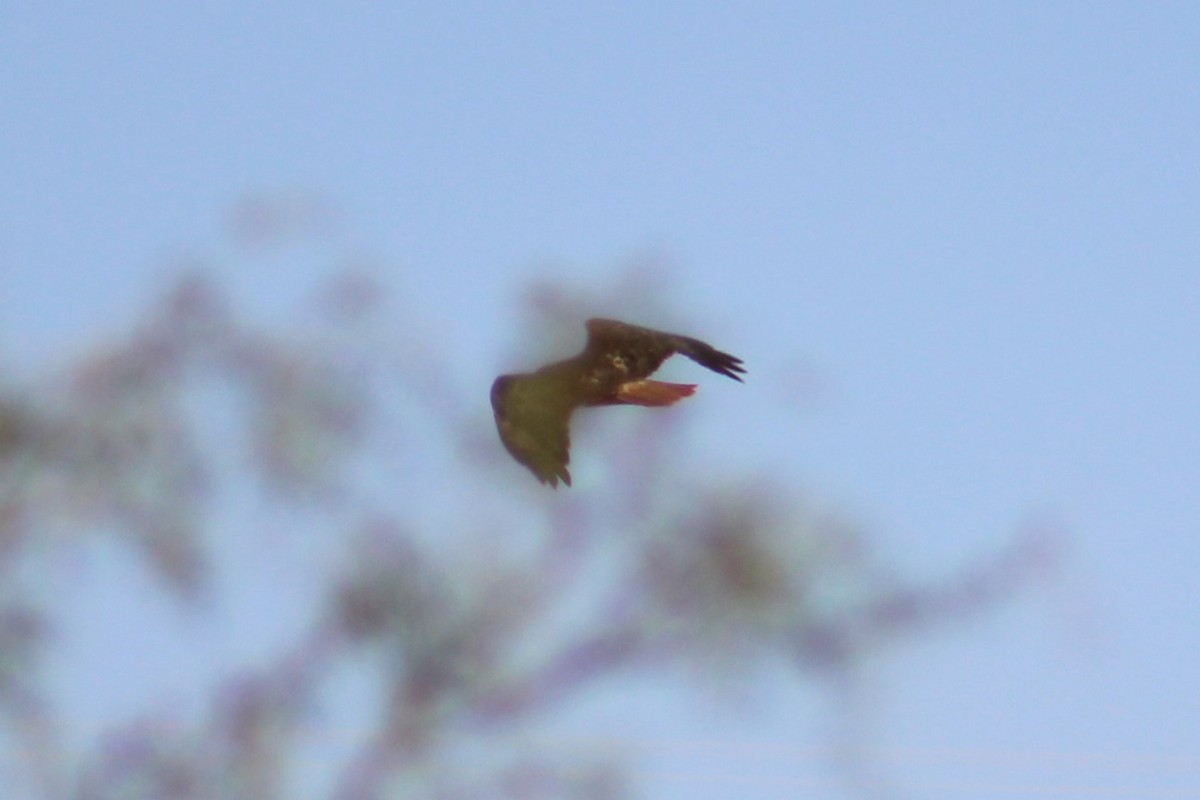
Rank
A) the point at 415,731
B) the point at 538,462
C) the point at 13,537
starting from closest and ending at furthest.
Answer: the point at 538,462
the point at 415,731
the point at 13,537

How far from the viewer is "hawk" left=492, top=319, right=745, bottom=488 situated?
5234 millimetres

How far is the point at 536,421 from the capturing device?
528 cm

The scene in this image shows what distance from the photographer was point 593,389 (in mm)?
5305

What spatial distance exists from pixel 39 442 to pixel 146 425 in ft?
1.65

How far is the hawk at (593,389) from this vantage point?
5.23m

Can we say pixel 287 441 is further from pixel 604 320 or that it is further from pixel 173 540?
pixel 604 320

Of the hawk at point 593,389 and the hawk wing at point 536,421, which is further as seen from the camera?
the hawk at point 593,389

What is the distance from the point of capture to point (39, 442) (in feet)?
29.2

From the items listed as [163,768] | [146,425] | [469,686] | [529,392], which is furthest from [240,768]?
[529,392]

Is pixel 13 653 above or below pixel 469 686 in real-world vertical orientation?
above

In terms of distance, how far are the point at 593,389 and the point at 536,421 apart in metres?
0.19

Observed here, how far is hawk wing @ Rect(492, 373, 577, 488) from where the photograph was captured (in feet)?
16.8

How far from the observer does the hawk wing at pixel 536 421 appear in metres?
5.11

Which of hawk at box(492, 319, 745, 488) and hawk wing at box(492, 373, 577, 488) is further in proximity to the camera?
hawk at box(492, 319, 745, 488)
